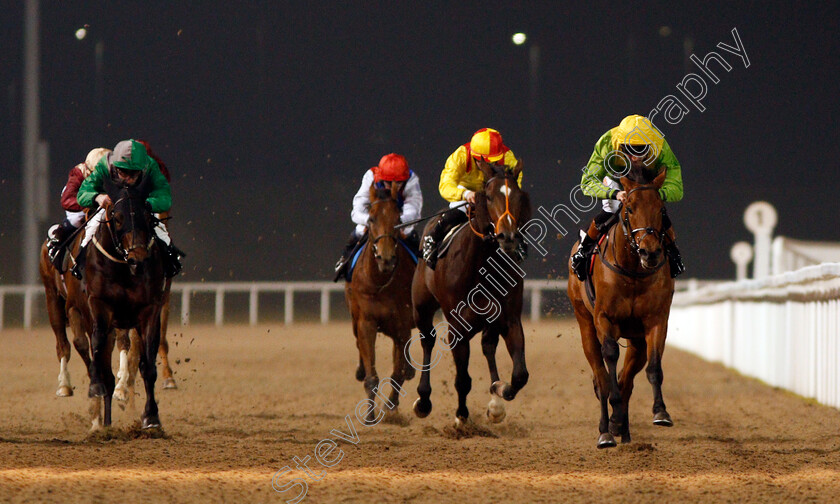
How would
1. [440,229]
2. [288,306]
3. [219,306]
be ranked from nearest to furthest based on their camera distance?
1. [440,229]
2. [219,306]
3. [288,306]

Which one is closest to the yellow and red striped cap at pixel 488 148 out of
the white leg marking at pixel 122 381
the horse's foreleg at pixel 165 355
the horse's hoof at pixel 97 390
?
the horse's hoof at pixel 97 390

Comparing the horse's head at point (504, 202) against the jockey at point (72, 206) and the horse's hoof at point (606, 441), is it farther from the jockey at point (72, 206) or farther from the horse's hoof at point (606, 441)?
the jockey at point (72, 206)

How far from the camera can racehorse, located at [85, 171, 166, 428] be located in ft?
25.4

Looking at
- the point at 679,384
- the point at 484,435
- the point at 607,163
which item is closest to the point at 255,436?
the point at 484,435

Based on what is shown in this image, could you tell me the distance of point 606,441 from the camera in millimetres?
7137

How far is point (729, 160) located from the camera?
3838 cm

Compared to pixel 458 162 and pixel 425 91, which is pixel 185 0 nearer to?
pixel 425 91

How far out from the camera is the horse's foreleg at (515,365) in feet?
26.8

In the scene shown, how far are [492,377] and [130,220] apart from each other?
9.04 ft

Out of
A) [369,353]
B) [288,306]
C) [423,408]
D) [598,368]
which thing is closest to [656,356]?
[598,368]

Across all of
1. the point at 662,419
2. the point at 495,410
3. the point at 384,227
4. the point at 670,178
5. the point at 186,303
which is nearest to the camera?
the point at 662,419

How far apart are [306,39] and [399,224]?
96.1 ft

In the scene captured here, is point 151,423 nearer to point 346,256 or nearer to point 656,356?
point 346,256

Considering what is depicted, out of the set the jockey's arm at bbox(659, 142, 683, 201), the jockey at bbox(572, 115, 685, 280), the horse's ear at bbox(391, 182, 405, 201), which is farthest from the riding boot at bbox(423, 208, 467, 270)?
the jockey's arm at bbox(659, 142, 683, 201)
